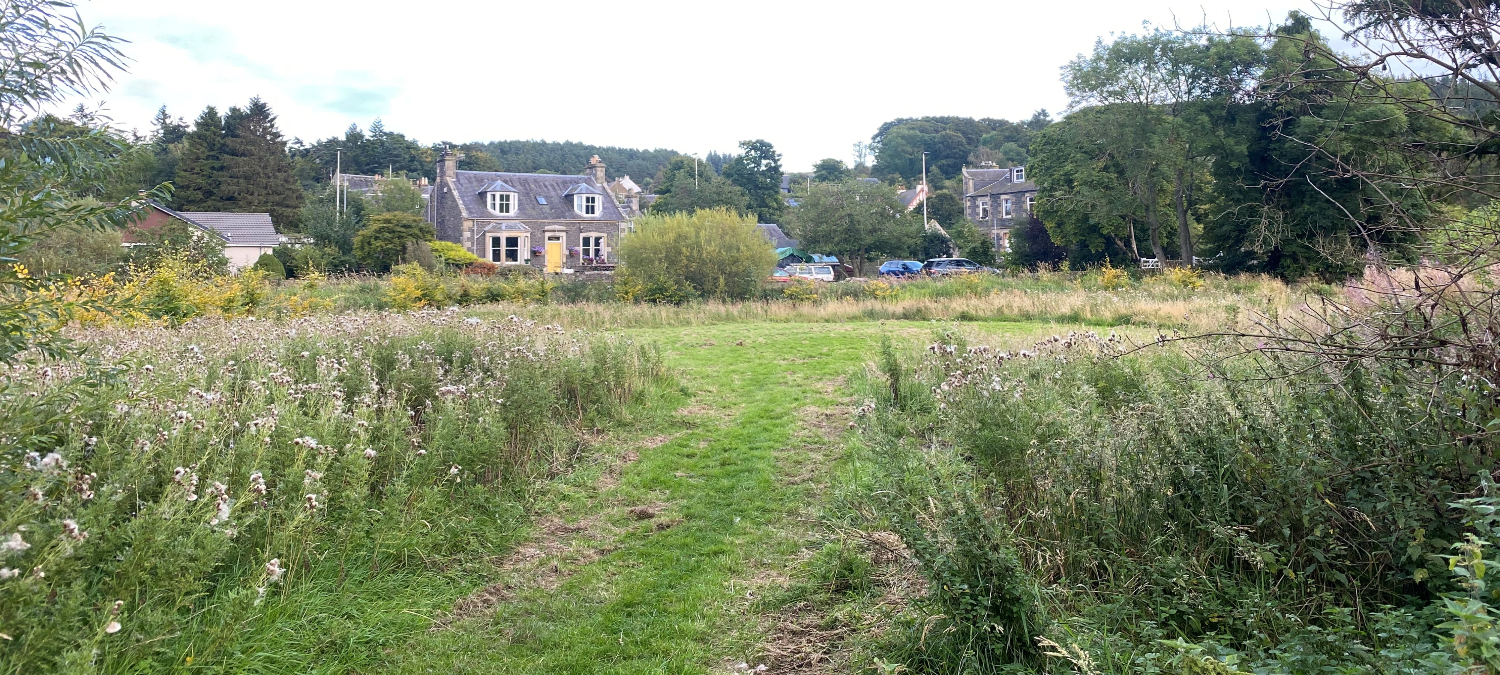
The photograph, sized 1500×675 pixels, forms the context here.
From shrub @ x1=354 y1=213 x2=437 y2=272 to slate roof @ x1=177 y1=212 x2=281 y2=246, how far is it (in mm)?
7050

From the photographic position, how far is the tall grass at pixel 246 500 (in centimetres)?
312

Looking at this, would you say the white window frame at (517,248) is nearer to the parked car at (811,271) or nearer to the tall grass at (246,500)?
the parked car at (811,271)

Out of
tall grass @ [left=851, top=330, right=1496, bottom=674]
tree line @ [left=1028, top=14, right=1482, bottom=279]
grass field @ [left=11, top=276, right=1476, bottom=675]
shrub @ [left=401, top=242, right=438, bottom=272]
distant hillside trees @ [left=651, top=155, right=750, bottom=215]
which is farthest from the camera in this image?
distant hillside trees @ [left=651, top=155, right=750, bottom=215]

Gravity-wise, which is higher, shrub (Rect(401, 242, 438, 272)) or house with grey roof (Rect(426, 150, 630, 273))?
house with grey roof (Rect(426, 150, 630, 273))

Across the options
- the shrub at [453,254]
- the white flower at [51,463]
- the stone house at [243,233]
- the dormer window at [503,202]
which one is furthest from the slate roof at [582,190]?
the white flower at [51,463]

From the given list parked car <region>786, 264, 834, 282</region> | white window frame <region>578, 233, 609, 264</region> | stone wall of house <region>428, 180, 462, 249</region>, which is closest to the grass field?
parked car <region>786, 264, 834, 282</region>

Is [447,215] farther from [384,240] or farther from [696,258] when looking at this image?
[696,258]

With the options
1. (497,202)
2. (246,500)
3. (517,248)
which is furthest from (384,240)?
(246,500)

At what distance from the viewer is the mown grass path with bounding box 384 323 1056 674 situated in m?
4.08

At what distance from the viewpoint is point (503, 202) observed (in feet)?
160

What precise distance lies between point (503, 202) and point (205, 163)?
18.1 m

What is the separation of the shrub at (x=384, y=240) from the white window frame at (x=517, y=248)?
440 inches

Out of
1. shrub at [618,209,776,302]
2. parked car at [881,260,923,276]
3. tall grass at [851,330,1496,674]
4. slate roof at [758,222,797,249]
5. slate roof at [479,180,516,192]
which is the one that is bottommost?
tall grass at [851,330,1496,674]

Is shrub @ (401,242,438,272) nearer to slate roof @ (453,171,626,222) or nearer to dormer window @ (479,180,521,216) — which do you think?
slate roof @ (453,171,626,222)
